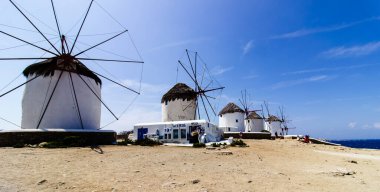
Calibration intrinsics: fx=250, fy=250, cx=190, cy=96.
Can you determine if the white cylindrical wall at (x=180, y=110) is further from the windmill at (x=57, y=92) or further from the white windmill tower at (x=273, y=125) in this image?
the white windmill tower at (x=273, y=125)

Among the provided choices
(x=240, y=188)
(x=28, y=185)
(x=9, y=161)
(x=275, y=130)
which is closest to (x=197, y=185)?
(x=240, y=188)

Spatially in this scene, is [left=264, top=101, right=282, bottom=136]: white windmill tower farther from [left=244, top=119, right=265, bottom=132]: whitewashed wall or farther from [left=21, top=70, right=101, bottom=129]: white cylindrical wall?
[left=21, top=70, right=101, bottom=129]: white cylindrical wall

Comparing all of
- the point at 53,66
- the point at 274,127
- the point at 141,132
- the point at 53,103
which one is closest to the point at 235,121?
A: the point at 274,127

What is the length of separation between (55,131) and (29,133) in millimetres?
1929

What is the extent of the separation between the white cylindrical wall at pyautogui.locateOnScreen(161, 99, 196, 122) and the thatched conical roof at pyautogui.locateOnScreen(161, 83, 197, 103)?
0.61 m

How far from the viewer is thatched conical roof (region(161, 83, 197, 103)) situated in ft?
143

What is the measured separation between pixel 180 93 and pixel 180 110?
2.98 metres

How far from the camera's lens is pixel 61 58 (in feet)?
82.1

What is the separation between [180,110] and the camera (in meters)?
43.3

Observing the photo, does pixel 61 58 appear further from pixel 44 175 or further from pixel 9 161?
pixel 44 175

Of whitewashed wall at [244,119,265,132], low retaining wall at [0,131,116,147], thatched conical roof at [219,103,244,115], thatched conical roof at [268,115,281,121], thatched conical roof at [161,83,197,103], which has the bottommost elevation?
low retaining wall at [0,131,116,147]

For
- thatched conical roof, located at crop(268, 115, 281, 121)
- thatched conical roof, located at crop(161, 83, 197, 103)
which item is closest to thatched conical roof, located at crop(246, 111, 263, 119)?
thatched conical roof, located at crop(268, 115, 281, 121)

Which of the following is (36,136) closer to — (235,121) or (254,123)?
(235,121)

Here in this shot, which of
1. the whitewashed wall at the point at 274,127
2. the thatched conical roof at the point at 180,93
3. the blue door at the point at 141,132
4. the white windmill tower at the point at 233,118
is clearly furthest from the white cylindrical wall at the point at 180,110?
the whitewashed wall at the point at 274,127
